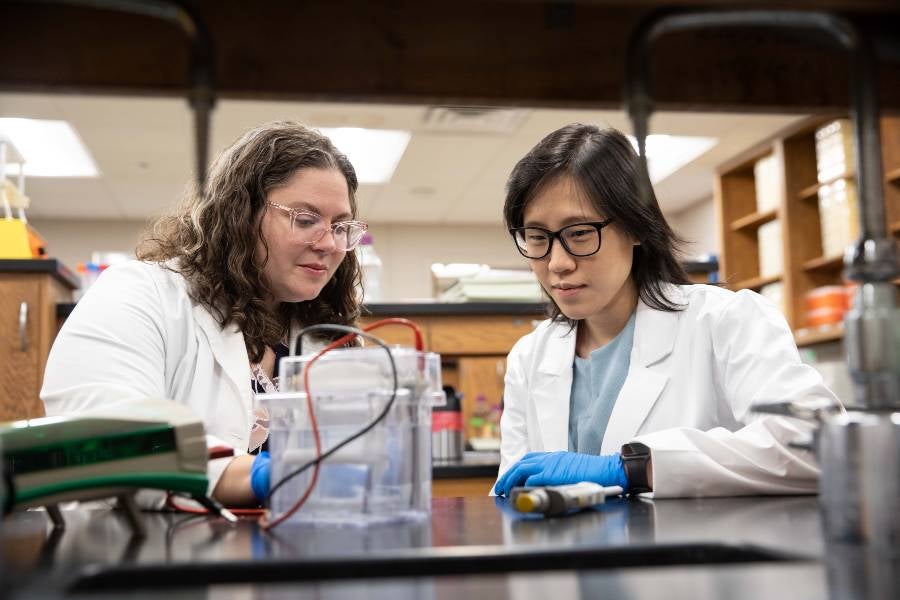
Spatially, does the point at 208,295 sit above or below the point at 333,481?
above

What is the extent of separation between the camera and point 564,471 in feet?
4.01

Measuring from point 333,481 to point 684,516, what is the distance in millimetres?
351

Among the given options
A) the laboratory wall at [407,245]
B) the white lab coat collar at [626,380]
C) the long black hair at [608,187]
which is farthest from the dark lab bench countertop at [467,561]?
the laboratory wall at [407,245]

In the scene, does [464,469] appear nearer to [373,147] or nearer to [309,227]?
[309,227]

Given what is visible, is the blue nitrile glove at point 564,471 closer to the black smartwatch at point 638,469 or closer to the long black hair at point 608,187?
the black smartwatch at point 638,469

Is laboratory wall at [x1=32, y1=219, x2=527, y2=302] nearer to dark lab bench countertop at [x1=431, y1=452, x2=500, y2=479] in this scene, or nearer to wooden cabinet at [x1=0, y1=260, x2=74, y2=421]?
wooden cabinet at [x1=0, y1=260, x2=74, y2=421]

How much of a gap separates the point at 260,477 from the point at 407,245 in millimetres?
8044

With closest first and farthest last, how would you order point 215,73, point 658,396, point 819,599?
1. point 819,599
2. point 215,73
3. point 658,396

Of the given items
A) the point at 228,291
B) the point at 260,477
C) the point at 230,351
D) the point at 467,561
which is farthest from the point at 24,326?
the point at 467,561

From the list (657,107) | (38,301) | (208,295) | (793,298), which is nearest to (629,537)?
(657,107)

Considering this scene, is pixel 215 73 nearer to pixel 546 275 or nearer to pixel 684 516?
pixel 684 516

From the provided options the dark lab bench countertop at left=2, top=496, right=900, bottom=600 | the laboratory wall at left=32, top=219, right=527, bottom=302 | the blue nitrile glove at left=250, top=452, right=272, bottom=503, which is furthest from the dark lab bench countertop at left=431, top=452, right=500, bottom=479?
the laboratory wall at left=32, top=219, right=527, bottom=302

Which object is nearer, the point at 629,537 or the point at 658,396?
the point at 629,537

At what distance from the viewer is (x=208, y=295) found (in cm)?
163
